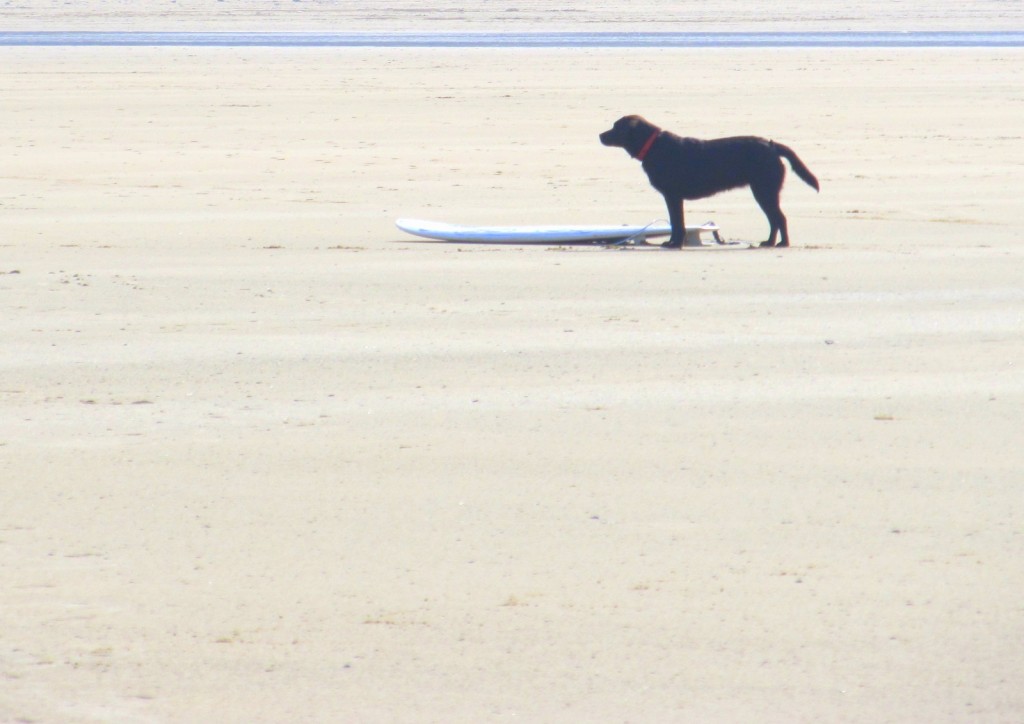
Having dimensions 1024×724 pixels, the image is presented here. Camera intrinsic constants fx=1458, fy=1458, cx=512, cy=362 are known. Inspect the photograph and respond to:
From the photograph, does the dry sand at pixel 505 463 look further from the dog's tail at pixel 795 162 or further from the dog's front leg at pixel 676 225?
the dog's tail at pixel 795 162

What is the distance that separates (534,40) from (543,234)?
90.8 ft

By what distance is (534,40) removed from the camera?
3638 centimetres

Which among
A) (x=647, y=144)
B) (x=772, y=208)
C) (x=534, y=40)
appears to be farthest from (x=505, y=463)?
(x=534, y=40)

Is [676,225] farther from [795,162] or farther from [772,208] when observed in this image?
[795,162]

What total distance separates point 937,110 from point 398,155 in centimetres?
807

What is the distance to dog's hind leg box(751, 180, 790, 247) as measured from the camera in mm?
9648

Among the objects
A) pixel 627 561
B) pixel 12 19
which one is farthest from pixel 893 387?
pixel 12 19

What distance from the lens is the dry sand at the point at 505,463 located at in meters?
3.49

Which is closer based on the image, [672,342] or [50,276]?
[672,342]

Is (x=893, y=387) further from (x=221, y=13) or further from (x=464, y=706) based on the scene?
(x=221, y=13)

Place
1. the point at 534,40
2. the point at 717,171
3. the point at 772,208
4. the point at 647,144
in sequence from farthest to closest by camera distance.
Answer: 1. the point at 534,40
2. the point at 647,144
3. the point at 717,171
4. the point at 772,208

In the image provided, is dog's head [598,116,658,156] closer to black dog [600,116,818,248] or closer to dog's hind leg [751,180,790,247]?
black dog [600,116,818,248]

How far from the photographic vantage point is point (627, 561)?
164 inches

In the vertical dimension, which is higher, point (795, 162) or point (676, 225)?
point (795, 162)
